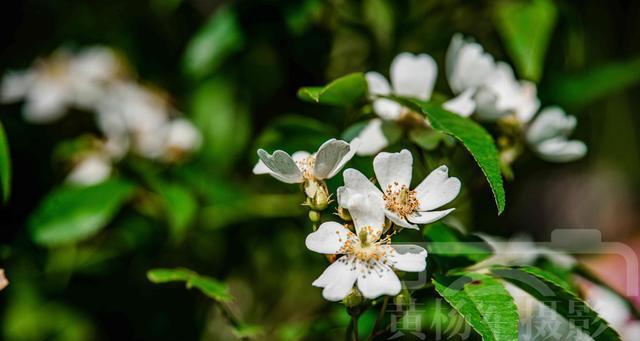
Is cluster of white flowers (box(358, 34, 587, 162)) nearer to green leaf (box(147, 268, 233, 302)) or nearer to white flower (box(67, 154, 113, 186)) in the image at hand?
green leaf (box(147, 268, 233, 302))

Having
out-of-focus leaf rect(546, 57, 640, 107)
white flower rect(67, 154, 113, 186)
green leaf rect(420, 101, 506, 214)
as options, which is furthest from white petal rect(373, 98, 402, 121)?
white flower rect(67, 154, 113, 186)

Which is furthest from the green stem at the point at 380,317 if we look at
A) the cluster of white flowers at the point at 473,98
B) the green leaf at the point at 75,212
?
the green leaf at the point at 75,212

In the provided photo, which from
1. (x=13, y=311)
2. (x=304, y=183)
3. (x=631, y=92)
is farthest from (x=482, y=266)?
(x=631, y=92)

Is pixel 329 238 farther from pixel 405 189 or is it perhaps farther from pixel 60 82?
pixel 60 82

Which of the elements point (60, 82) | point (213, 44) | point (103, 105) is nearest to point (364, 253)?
point (213, 44)

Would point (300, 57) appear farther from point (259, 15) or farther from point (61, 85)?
point (61, 85)

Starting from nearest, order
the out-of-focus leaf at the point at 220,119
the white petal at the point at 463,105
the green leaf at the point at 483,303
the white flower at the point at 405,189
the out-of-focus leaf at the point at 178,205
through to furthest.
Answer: the green leaf at the point at 483,303
the white flower at the point at 405,189
the white petal at the point at 463,105
the out-of-focus leaf at the point at 178,205
the out-of-focus leaf at the point at 220,119

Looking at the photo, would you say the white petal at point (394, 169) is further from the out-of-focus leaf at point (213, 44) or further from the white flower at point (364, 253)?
the out-of-focus leaf at point (213, 44)

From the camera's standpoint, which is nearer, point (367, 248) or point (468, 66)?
point (367, 248)
